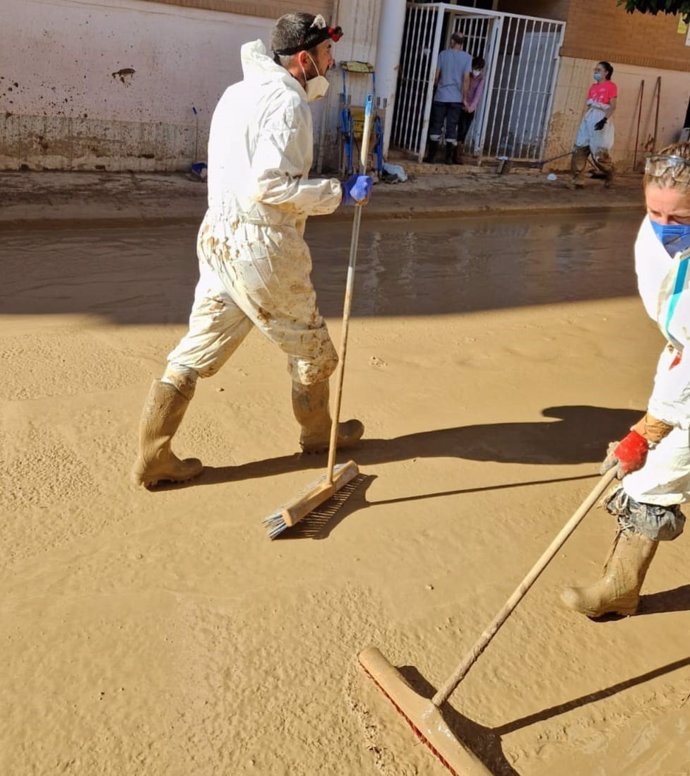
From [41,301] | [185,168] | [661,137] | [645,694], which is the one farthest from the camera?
[661,137]

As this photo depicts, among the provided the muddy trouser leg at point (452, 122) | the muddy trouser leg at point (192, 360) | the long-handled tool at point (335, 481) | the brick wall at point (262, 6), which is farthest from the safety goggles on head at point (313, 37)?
the muddy trouser leg at point (452, 122)

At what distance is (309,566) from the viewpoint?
318 cm

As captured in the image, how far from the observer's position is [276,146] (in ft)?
10.0

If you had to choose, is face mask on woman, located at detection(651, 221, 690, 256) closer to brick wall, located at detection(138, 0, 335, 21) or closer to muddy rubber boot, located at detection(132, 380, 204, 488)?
muddy rubber boot, located at detection(132, 380, 204, 488)

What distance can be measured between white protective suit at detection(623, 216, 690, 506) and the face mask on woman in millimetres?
18

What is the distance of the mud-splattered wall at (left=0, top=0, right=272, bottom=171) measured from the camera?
923cm

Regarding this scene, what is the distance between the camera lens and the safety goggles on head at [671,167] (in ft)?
8.01

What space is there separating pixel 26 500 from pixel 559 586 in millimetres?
2180

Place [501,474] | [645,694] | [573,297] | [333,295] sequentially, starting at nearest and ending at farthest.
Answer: [645,694] → [501,474] → [333,295] → [573,297]

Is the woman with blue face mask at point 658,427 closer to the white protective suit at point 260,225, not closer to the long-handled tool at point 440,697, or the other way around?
the long-handled tool at point 440,697

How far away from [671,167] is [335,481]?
1859 mm

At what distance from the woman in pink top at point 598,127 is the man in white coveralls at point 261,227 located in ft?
33.6

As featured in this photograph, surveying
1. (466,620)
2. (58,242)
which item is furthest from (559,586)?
(58,242)

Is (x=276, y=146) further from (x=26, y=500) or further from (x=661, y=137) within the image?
(x=661, y=137)
